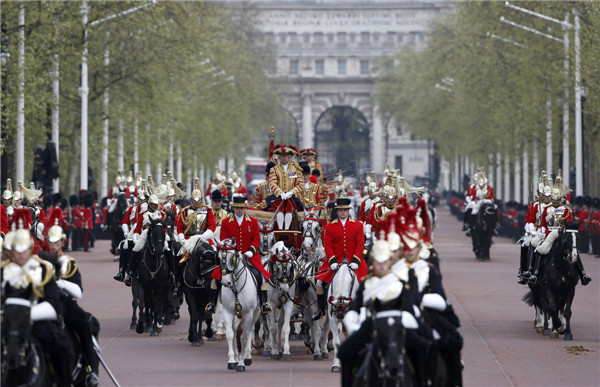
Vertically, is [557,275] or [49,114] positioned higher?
[49,114]

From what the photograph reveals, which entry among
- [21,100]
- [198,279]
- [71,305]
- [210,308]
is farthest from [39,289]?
[21,100]

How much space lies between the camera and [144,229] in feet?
76.8

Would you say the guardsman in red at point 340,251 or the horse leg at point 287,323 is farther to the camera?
the horse leg at point 287,323

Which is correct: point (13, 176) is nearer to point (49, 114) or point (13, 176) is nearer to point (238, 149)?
point (49, 114)

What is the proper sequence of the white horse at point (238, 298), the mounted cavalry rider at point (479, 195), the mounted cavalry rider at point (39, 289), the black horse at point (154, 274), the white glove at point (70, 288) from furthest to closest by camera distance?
the mounted cavalry rider at point (479, 195) < the black horse at point (154, 274) < the white horse at point (238, 298) < the white glove at point (70, 288) < the mounted cavalry rider at point (39, 289)

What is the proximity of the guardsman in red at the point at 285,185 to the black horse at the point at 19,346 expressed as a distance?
9178 mm

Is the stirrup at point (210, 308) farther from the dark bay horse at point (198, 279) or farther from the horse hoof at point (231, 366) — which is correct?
the horse hoof at point (231, 366)

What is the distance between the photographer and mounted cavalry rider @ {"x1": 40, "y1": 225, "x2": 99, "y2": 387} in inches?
561

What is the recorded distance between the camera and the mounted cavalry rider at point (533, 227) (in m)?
23.6

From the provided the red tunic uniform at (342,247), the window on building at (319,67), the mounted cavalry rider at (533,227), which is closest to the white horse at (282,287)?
the red tunic uniform at (342,247)

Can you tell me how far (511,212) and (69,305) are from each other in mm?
43945

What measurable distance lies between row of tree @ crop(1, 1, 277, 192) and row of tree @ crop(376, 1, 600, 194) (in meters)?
11.3

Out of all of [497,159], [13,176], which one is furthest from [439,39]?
[13,176]

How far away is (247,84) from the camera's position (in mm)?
86938
